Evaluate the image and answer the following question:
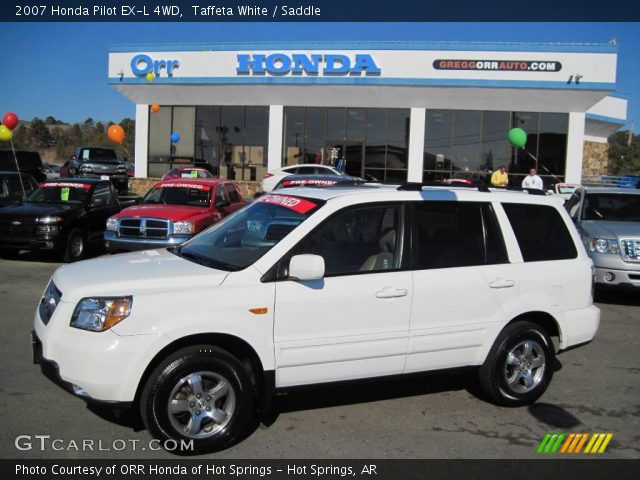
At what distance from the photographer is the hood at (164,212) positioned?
10195 mm

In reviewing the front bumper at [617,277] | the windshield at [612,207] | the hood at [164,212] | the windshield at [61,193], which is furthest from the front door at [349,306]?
the windshield at [61,193]

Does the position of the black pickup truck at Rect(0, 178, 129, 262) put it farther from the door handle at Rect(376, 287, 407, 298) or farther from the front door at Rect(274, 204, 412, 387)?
the door handle at Rect(376, 287, 407, 298)

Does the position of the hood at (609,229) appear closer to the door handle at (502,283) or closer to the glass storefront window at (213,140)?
the door handle at (502,283)

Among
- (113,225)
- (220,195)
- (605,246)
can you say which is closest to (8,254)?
(113,225)

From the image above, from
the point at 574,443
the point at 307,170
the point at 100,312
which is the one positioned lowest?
the point at 574,443

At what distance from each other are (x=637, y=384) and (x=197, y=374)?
4364 mm

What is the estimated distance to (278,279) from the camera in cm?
410

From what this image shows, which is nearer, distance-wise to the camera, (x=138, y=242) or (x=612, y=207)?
(x=138, y=242)

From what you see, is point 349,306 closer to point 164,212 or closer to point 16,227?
point 164,212

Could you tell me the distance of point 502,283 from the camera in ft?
15.9

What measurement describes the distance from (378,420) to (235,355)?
4.32 ft

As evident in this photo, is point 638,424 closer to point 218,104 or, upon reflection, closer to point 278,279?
point 278,279

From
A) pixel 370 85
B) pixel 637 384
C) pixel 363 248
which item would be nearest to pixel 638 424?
pixel 637 384

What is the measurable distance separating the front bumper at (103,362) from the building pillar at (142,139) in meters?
28.0
